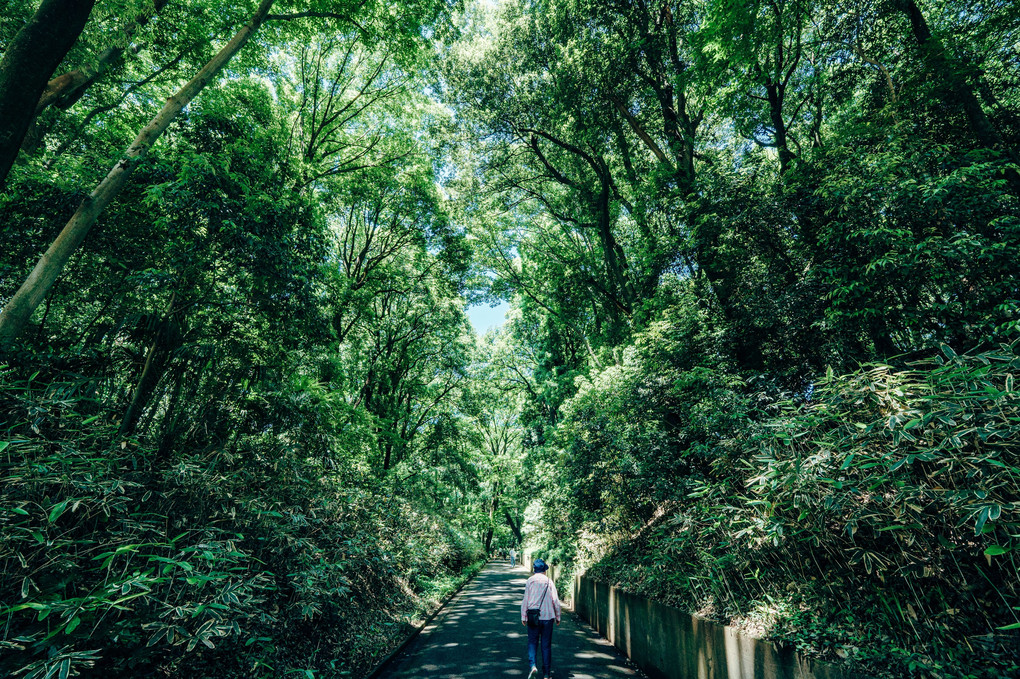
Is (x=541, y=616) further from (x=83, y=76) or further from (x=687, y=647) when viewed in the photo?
(x=83, y=76)

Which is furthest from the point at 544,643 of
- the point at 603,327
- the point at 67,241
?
the point at 603,327

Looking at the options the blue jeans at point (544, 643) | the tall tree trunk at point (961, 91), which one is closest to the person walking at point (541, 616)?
the blue jeans at point (544, 643)

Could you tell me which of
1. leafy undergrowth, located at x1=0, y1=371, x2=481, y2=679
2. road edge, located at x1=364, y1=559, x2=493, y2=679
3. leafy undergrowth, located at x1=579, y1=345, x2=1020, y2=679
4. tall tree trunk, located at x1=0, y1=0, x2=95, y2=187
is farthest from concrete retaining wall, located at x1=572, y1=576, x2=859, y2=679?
tall tree trunk, located at x1=0, y1=0, x2=95, y2=187

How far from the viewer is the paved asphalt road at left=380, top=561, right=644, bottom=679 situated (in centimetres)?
600

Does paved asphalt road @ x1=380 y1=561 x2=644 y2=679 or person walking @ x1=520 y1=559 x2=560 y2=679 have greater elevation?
person walking @ x1=520 y1=559 x2=560 y2=679

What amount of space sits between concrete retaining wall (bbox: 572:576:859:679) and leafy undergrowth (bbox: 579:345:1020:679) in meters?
0.17

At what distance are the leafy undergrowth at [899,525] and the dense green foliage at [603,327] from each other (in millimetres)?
33

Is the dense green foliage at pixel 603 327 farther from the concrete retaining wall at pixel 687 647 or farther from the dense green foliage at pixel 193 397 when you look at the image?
the concrete retaining wall at pixel 687 647

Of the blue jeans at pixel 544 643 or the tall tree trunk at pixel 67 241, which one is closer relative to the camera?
the tall tree trunk at pixel 67 241

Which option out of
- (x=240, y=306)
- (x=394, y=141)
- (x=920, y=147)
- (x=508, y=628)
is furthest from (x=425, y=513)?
(x=920, y=147)

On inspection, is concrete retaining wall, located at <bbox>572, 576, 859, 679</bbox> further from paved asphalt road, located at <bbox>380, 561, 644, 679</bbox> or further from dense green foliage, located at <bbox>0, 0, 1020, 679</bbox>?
paved asphalt road, located at <bbox>380, 561, 644, 679</bbox>

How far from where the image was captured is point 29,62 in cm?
380

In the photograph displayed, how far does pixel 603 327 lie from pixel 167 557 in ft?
40.3

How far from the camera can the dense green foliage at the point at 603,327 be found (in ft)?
10.1
